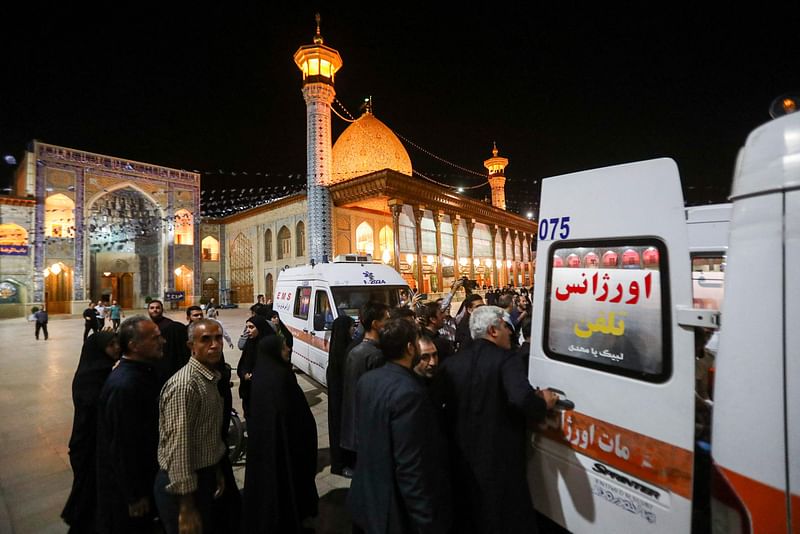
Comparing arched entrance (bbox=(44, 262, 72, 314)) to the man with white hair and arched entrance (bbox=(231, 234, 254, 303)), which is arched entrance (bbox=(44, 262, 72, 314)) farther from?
the man with white hair

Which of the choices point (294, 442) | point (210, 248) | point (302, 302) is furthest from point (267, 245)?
point (294, 442)

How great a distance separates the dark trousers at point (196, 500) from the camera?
6.88 feet

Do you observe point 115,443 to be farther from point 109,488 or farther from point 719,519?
point 719,519

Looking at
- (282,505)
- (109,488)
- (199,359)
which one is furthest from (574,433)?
(109,488)

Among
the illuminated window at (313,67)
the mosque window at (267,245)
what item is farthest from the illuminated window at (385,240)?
the illuminated window at (313,67)

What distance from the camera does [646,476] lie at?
5.59 feet

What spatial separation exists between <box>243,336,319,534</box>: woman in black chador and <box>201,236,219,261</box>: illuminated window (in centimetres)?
3237

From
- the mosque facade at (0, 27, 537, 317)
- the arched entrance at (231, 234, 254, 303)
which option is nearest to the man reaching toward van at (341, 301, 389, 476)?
the mosque facade at (0, 27, 537, 317)

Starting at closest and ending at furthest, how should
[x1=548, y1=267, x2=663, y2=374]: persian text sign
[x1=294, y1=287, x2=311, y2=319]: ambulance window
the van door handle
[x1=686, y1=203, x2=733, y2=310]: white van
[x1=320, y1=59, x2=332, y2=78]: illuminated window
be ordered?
[x1=548, y1=267, x2=663, y2=374]: persian text sign < the van door handle < [x1=686, y1=203, x2=733, y2=310]: white van < [x1=294, y1=287, x2=311, y2=319]: ambulance window < [x1=320, y1=59, x2=332, y2=78]: illuminated window

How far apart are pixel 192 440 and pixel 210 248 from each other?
33.2 m

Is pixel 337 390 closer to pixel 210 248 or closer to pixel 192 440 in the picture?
pixel 192 440

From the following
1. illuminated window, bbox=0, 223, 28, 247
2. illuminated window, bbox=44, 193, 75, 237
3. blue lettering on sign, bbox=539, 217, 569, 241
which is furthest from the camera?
illuminated window, bbox=44, 193, 75, 237

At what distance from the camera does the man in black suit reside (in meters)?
1.79

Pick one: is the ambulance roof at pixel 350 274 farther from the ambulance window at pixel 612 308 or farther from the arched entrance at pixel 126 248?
the arched entrance at pixel 126 248
